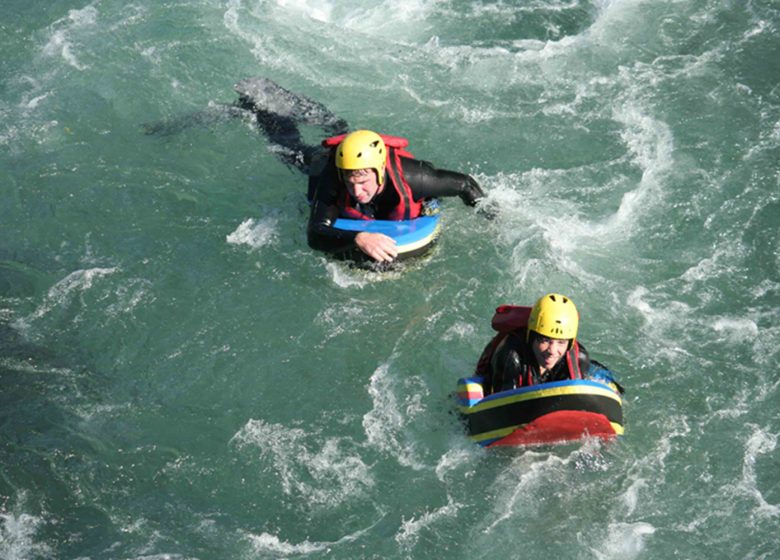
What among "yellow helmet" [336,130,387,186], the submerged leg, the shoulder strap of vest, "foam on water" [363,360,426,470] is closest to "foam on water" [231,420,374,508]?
"foam on water" [363,360,426,470]

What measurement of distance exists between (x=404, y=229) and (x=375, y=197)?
1.54ft

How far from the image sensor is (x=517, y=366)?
7.89m

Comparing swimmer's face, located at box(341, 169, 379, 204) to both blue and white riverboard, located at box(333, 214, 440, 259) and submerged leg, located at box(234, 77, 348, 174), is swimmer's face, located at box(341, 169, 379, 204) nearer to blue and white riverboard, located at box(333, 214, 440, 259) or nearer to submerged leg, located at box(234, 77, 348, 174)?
blue and white riverboard, located at box(333, 214, 440, 259)

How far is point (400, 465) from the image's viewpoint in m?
8.34

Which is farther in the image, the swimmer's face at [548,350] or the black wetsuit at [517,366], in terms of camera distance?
the black wetsuit at [517,366]

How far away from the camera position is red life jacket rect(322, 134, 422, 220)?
970 cm

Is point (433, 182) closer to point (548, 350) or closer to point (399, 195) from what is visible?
point (399, 195)

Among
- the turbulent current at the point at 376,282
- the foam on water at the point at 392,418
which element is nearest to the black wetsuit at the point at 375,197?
the turbulent current at the point at 376,282

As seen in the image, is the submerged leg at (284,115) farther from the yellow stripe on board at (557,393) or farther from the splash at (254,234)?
the yellow stripe on board at (557,393)

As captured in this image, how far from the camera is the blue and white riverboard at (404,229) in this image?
9539 millimetres

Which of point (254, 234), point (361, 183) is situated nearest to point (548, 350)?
point (361, 183)

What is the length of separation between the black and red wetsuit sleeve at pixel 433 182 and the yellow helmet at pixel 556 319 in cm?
256

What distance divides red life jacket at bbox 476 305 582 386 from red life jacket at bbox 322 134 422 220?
187 cm

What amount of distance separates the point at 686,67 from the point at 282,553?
27.0 ft
